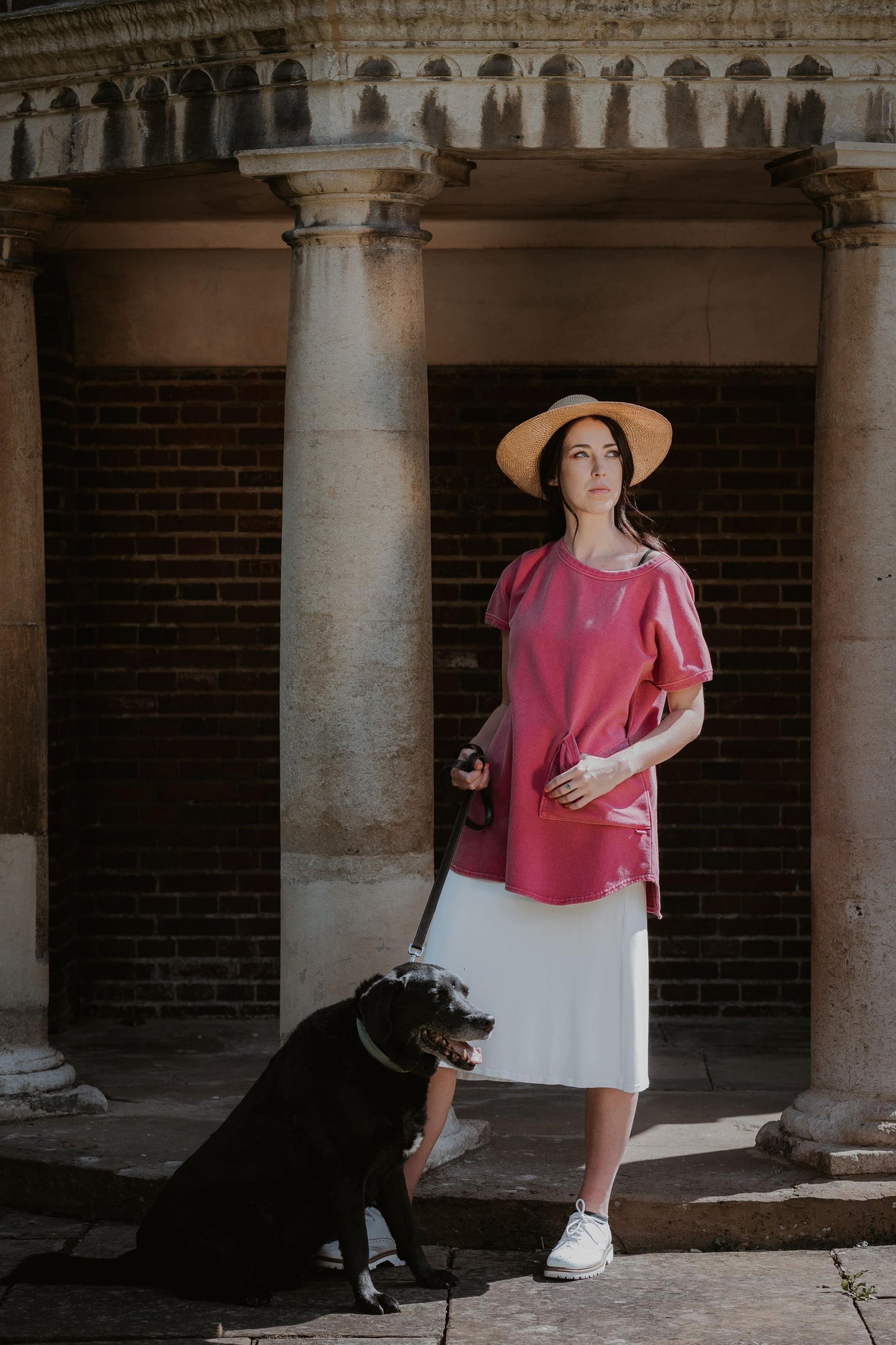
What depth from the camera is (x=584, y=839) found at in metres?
4.64

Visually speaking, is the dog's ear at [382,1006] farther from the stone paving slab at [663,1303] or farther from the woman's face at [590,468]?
the woman's face at [590,468]

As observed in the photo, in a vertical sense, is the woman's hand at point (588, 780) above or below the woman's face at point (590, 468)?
below

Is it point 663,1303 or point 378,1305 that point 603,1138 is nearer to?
point 663,1303

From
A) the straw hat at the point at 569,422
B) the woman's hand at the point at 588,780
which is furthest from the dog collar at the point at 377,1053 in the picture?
the straw hat at the point at 569,422

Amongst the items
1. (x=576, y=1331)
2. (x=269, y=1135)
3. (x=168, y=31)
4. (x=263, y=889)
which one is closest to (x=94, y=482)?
(x=263, y=889)

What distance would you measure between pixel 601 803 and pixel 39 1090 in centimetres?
250

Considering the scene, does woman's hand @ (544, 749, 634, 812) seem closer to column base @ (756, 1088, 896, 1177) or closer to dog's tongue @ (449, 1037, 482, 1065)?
dog's tongue @ (449, 1037, 482, 1065)

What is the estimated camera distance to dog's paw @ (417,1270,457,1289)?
4648 millimetres

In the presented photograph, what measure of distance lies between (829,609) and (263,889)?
3200 millimetres

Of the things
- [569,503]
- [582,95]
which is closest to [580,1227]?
[569,503]

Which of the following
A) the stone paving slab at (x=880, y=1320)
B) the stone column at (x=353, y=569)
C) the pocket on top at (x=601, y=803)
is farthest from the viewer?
the stone column at (x=353, y=569)

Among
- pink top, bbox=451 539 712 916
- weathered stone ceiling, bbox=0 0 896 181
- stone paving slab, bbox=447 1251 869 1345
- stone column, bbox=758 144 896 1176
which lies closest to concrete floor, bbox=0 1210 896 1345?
stone paving slab, bbox=447 1251 869 1345

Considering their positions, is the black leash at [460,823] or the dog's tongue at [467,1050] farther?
the black leash at [460,823]

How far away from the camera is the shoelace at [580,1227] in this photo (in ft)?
15.5
